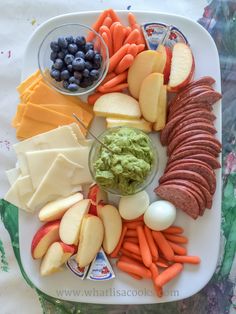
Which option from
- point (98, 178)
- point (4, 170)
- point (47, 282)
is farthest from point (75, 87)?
point (47, 282)

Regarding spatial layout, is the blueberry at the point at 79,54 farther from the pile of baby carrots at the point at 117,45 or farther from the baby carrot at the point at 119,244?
the baby carrot at the point at 119,244

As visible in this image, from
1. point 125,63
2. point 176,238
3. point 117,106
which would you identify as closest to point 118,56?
point 125,63

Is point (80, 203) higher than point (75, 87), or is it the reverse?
point (75, 87)

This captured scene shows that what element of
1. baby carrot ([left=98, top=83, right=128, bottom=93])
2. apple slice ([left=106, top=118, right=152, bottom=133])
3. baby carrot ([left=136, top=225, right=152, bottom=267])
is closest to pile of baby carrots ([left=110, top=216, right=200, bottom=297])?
baby carrot ([left=136, top=225, right=152, bottom=267])

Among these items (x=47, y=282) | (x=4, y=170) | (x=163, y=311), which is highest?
(x=4, y=170)

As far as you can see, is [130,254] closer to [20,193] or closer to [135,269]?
[135,269]

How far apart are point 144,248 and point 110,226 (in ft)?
0.33

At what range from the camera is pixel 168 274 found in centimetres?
121

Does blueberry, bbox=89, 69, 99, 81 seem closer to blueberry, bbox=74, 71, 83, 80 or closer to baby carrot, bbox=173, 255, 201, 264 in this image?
blueberry, bbox=74, 71, 83, 80

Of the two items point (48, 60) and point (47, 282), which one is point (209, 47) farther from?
point (47, 282)

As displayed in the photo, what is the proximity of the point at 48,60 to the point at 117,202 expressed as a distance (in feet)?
1.37

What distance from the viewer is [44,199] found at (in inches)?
49.2

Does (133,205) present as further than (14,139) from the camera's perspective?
No

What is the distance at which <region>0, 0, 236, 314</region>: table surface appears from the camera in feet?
4.44
